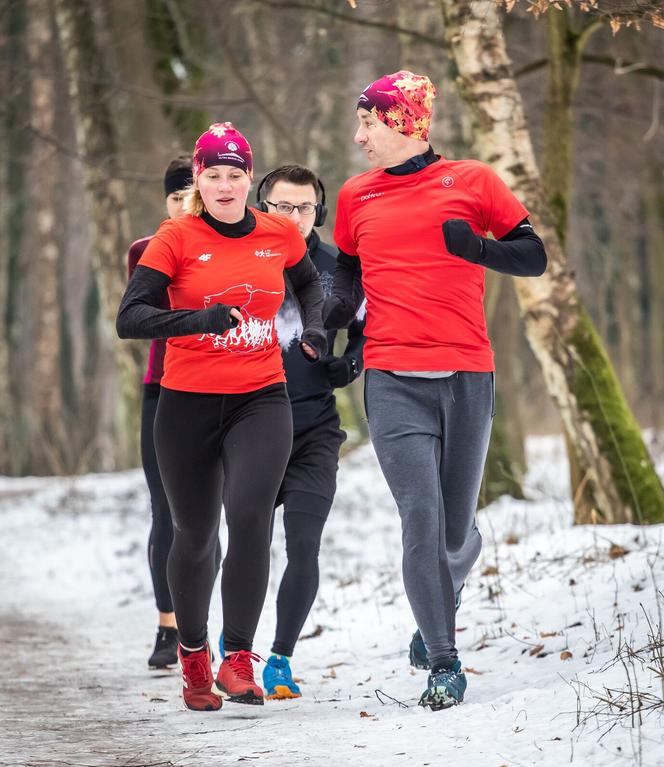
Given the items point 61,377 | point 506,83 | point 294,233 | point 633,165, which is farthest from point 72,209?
point 294,233

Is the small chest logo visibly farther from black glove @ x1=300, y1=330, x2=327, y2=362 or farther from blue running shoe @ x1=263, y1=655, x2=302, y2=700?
blue running shoe @ x1=263, y1=655, x2=302, y2=700

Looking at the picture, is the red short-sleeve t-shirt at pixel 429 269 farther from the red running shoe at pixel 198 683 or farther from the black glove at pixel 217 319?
the red running shoe at pixel 198 683

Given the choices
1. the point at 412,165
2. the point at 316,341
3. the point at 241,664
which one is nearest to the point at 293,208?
the point at 316,341

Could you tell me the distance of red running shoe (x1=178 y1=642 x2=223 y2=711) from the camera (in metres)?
4.97

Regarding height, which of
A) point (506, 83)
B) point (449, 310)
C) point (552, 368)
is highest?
point (506, 83)

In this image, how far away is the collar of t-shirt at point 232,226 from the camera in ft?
16.2

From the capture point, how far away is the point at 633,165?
19.8 m

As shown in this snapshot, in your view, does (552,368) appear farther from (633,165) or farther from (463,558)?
(633,165)

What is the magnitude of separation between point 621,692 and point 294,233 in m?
2.35

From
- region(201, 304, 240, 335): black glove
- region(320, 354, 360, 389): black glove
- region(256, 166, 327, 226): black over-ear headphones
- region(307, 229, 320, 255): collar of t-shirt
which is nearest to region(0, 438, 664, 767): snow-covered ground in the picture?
region(320, 354, 360, 389): black glove

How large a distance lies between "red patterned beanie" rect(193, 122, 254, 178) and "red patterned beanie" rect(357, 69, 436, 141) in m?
0.54

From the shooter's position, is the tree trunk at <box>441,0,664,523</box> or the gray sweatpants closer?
the gray sweatpants

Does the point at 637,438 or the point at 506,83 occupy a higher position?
the point at 506,83

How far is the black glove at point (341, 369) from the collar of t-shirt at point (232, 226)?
0.78 metres
